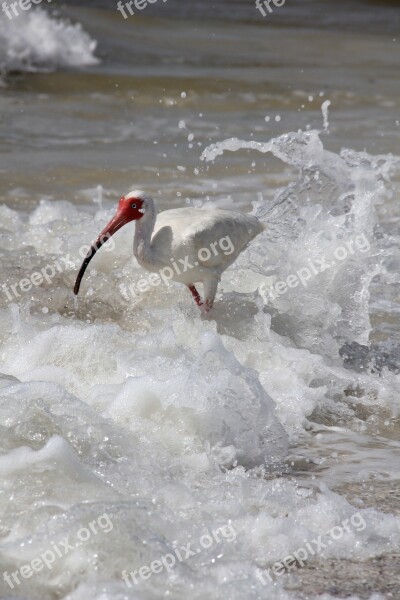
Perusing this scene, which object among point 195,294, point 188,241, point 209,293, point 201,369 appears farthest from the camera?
point 195,294

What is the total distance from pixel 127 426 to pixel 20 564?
124 cm

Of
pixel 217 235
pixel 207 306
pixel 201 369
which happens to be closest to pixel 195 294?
pixel 207 306

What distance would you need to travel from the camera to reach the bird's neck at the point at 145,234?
634 centimetres

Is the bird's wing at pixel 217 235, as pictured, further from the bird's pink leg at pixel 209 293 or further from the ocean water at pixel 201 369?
the ocean water at pixel 201 369

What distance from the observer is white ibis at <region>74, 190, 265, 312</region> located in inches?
249

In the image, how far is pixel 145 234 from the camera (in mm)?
6352

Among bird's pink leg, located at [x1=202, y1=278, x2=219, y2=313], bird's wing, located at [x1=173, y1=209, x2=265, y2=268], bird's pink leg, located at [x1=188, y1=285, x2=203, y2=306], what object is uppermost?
bird's wing, located at [x1=173, y1=209, x2=265, y2=268]

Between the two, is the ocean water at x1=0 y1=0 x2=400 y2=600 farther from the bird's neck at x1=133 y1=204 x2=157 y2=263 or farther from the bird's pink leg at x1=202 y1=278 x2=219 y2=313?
the bird's neck at x1=133 y1=204 x2=157 y2=263

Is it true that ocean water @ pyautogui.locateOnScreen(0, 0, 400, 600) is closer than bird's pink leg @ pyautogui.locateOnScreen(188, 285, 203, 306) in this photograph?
Yes

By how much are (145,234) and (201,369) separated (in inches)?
53.2

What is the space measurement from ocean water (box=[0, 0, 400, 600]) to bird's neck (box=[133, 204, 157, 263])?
406mm

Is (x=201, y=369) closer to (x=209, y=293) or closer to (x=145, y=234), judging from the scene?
(x=145, y=234)

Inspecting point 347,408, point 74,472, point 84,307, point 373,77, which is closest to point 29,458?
point 74,472

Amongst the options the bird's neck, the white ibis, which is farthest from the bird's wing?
the bird's neck
